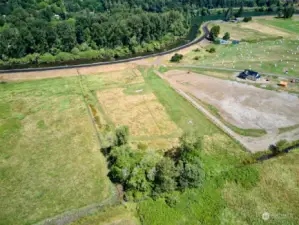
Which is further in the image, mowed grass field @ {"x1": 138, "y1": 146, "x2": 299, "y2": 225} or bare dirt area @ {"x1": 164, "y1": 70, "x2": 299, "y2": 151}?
bare dirt area @ {"x1": 164, "y1": 70, "x2": 299, "y2": 151}

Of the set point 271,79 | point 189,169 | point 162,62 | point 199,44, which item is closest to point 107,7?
point 199,44

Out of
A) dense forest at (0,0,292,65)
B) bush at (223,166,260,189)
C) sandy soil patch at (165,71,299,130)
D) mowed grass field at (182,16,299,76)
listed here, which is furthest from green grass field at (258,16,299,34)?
bush at (223,166,260,189)

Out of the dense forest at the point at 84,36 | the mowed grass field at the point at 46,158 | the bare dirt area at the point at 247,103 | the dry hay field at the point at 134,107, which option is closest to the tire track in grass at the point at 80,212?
the mowed grass field at the point at 46,158

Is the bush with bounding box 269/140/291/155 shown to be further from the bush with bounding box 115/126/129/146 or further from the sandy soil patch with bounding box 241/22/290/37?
the sandy soil patch with bounding box 241/22/290/37

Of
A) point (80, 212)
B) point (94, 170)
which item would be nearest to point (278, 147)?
point (94, 170)

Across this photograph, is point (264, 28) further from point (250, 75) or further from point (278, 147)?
point (278, 147)

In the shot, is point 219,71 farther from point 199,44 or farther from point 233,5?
point 233,5
